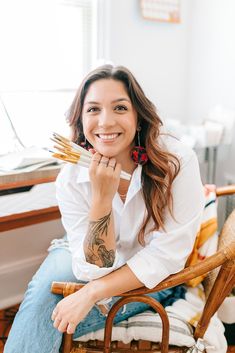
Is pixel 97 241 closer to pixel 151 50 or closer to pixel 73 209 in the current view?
pixel 73 209

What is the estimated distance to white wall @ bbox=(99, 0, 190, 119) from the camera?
6.39 feet

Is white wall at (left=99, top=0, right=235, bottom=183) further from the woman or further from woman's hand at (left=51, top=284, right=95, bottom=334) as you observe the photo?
woman's hand at (left=51, top=284, right=95, bottom=334)

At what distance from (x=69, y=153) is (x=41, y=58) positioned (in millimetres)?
1074

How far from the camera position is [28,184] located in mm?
1355

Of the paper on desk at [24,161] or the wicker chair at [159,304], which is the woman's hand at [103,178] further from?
the paper on desk at [24,161]

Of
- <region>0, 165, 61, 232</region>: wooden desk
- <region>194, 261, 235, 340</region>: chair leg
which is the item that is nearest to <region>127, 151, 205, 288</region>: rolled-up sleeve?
<region>194, 261, 235, 340</region>: chair leg

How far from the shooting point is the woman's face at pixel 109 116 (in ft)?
3.29

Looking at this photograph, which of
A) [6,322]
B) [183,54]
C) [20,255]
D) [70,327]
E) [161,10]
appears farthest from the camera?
[183,54]

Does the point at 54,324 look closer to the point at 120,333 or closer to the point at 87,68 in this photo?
the point at 120,333

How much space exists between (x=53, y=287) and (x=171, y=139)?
58 centimetres

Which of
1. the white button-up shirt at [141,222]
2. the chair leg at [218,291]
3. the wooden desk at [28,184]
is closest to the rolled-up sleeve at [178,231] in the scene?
the white button-up shirt at [141,222]

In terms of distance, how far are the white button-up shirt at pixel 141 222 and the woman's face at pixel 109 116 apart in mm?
122

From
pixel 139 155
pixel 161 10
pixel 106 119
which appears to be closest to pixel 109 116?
pixel 106 119

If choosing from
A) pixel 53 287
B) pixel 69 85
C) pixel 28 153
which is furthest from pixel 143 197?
pixel 69 85
